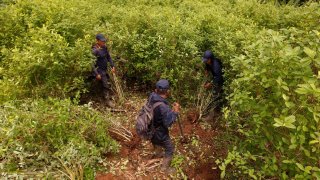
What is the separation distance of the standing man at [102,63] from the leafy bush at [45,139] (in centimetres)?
179

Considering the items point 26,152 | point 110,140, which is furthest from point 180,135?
point 26,152

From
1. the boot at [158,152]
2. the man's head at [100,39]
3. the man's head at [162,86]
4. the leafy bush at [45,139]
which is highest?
the man's head at [100,39]

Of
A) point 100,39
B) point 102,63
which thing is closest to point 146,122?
point 102,63

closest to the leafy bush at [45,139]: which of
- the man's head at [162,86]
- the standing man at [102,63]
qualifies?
the man's head at [162,86]

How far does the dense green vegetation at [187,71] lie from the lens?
313 centimetres

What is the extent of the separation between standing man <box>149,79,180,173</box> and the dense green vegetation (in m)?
0.86

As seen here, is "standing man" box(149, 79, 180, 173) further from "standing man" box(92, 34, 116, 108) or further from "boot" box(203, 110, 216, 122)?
"standing man" box(92, 34, 116, 108)

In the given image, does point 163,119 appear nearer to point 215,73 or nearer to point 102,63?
point 215,73

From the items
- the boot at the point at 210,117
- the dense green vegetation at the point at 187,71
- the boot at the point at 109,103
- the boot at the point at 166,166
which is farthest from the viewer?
the boot at the point at 109,103

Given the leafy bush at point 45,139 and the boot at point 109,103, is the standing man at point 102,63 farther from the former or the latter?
the leafy bush at point 45,139

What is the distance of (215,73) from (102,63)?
247 centimetres

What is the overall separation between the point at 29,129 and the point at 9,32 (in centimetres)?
398

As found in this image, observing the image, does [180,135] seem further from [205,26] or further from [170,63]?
[205,26]

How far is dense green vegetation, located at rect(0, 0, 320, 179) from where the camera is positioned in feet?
10.3
